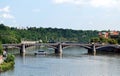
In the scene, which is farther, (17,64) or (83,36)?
(83,36)

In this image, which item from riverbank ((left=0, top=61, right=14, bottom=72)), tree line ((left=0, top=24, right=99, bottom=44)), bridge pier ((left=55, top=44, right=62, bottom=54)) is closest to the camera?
riverbank ((left=0, top=61, right=14, bottom=72))

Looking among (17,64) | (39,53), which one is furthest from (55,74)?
(39,53)

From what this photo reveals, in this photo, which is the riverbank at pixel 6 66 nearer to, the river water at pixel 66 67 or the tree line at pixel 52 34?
the river water at pixel 66 67

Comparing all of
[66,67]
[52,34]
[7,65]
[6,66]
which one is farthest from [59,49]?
[52,34]

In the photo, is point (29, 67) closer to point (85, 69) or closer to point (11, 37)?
point (85, 69)

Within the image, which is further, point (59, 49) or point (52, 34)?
point (52, 34)

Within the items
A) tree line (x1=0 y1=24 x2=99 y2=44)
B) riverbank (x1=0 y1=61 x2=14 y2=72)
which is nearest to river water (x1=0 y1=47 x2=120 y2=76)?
riverbank (x1=0 y1=61 x2=14 y2=72)

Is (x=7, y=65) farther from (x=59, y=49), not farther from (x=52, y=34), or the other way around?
(x=52, y=34)

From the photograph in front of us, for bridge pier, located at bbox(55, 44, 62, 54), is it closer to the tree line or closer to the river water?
the river water

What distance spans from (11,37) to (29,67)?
140 feet

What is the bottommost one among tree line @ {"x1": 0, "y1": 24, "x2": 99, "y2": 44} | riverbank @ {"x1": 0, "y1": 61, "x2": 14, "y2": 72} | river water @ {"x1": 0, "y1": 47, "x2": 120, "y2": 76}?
river water @ {"x1": 0, "y1": 47, "x2": 120, "y2": 76}

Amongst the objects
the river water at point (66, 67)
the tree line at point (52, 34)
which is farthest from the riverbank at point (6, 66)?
the tree line at point (52, 34)

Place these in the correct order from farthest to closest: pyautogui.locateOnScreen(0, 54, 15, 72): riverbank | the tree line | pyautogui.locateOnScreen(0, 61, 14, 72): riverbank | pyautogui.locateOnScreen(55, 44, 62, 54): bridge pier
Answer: the tree line, pyautogui.locateOnScreen(55, 44, 62, 54): bridge pier, pyautogui.locateOnScreen(0, 54, 15, 72): riverbank, pyautogui.locateOnScreen(0, 61, 14, 72): riverbank

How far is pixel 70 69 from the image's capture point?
50094 millimetres
